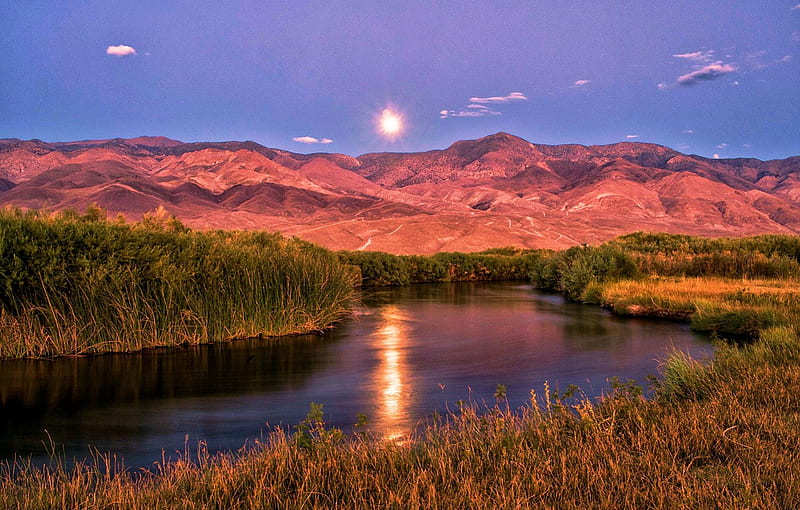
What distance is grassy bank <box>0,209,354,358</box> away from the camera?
11836mm

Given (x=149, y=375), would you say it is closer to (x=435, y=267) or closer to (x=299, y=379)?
(x=299, y=379)

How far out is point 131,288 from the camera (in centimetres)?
1279

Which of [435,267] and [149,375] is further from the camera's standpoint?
[435,267]

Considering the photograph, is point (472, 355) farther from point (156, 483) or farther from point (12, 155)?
point (12, 155)

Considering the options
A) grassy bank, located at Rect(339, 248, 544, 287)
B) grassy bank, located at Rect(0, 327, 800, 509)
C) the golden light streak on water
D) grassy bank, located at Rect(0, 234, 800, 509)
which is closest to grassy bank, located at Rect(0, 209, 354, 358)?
A: the golden light streak on water

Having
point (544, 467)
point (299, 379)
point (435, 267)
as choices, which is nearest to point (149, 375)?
point (299, 379)

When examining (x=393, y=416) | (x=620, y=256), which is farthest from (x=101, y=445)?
(x=620, y=256)

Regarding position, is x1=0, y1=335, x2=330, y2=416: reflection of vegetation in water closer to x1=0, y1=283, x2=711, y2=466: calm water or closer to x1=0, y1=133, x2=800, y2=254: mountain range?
x1=0, y1=283, x2=711, y2=466: calm water

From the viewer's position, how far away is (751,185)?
616 ft

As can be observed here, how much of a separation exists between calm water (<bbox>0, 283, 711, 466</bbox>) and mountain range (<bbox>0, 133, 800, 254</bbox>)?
136 feet

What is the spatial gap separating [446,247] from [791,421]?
180ft

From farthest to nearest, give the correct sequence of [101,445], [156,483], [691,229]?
[691,229]
[101,445]
[156,483]

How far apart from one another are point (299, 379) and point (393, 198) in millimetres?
153025

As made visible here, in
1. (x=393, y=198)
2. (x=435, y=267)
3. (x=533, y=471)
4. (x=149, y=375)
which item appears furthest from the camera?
(x=393, y=198)
